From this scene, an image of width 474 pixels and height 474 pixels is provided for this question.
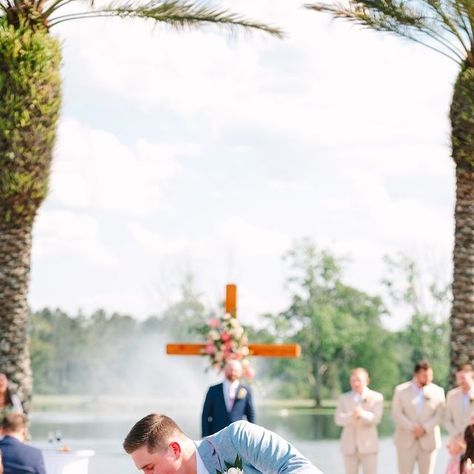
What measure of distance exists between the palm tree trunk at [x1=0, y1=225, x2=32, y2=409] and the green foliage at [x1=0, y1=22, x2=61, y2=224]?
286 millimetres

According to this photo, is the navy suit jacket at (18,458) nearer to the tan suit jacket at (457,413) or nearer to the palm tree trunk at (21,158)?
the tan suit jacket at (457,413)

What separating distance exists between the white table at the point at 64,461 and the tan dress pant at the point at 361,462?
4.10 metres

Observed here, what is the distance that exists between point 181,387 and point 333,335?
827 cm

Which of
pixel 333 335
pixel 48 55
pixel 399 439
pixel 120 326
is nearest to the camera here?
pixel 399 439

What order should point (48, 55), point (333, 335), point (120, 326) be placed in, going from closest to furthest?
point (48, 55), point (333, 335), point (120, 326)

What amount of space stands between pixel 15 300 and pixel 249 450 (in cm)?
1324

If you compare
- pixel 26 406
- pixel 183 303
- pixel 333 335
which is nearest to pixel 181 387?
pixel 183 303

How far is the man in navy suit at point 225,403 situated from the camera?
13117 millimetres

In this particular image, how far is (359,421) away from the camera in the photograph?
14789 millimetres

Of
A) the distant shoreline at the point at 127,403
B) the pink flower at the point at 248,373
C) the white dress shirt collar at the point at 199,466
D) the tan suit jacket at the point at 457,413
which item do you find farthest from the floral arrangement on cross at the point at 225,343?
the distant shoreline at the point at 127,403

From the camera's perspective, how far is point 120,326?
2408 inches

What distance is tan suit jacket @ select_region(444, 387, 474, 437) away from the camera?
1389 cm

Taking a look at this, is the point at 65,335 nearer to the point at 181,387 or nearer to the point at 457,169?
the point at 181,387

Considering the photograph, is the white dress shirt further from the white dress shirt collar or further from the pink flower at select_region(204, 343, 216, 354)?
the white dress shirt collar
